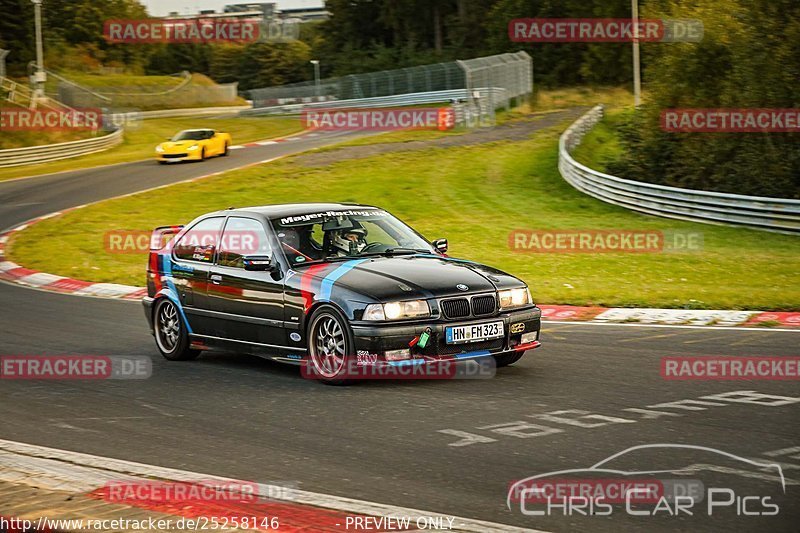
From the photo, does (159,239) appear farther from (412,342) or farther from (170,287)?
(412,342)

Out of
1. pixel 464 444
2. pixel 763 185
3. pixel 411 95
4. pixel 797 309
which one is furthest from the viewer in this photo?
pixel 411 95

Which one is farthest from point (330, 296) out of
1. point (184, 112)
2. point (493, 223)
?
point (184, 112)

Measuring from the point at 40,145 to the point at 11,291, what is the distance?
29.9 meters

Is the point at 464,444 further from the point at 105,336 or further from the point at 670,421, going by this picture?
the point at 105,336

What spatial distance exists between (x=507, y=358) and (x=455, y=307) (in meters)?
1.10

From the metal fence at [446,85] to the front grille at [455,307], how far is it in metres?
38.4

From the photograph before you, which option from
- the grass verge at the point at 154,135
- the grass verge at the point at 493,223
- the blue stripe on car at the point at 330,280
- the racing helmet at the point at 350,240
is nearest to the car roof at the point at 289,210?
the racing helmet at the point at 350,240

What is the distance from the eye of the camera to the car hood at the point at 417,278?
8.85 meters

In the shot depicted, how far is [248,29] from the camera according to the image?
70438 mm

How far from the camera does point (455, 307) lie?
889 cm

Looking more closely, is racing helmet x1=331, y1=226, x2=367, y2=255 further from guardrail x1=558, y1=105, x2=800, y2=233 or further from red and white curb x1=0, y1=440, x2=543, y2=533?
guardrail x1=558, y1=105, x2=800, y2=233

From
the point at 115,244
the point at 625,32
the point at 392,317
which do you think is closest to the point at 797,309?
the point at 392,317

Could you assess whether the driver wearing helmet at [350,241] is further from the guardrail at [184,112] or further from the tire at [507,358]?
the guardrail at [184,112]

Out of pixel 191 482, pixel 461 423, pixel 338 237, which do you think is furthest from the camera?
pixel 338 237
